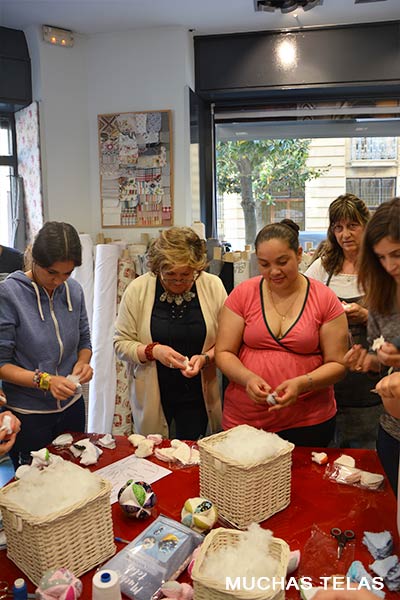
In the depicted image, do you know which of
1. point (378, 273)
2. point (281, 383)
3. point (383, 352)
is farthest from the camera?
point (281, 383)

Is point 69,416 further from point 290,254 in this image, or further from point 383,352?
point 383,352

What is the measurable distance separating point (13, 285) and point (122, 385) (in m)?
1.54

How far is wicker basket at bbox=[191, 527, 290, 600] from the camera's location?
3.10ft

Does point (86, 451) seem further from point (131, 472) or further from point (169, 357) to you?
point (169, 357)

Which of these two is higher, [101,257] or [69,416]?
[101,257]

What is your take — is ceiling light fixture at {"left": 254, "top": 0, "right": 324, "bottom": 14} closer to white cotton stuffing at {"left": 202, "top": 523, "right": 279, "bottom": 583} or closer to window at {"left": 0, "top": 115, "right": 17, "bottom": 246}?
window at {"left": 0, "top": 115, "right": 17, "bottom": 246}

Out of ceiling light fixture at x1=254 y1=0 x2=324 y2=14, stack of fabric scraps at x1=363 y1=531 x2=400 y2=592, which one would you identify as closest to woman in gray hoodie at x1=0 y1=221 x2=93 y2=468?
stack of fabric scraps at x1=363 y1=531 x2=400 y2=592

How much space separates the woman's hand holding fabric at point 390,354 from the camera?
4.72ft

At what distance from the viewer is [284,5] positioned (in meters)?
2.84

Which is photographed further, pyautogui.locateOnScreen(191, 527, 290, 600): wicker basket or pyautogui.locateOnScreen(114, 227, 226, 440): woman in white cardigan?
pyautogui.locateOnScreen(114, 227, 226, 440): woman in white cardigan

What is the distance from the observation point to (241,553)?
3.43 feet

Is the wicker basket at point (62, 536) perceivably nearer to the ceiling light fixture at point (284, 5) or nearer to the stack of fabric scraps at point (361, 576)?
the stack of fabric scraps at point (361, 576)

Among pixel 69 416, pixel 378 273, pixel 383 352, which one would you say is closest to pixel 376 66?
pixel 378 273

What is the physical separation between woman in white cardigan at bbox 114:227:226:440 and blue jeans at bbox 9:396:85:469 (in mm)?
339
